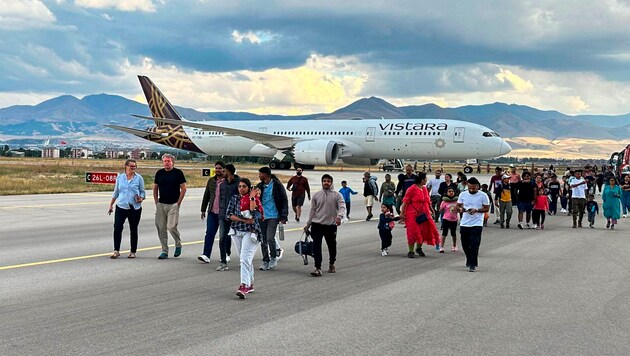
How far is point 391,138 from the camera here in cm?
5325

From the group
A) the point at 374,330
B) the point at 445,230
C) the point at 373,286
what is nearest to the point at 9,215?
the point at 445,230

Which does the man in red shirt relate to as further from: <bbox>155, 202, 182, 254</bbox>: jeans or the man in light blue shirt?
the man in light blue shirt

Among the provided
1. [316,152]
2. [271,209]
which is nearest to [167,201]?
[271,209]

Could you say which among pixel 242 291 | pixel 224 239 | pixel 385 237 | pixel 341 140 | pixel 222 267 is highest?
pixel 341 140

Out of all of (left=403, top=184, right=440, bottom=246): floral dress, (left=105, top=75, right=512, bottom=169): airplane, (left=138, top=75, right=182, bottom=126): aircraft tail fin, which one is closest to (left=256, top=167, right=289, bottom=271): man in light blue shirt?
(left=403, top=184, right=440, bottom=246): floral dress

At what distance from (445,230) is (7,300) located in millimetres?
8949

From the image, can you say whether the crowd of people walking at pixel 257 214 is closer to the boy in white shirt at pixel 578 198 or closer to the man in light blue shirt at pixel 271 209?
the man in light blue shirt at pixel 271 209

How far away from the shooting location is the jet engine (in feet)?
Result: 174

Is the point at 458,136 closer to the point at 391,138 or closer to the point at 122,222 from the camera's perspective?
the point at 391,138

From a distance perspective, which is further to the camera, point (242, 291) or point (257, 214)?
point (257, 214)

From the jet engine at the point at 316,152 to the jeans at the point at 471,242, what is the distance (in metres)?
40.4

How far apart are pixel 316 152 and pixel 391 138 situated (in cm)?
552

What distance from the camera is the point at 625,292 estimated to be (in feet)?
33.2

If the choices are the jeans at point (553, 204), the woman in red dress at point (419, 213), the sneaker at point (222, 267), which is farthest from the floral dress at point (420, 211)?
the jeans at point (553, 204)
